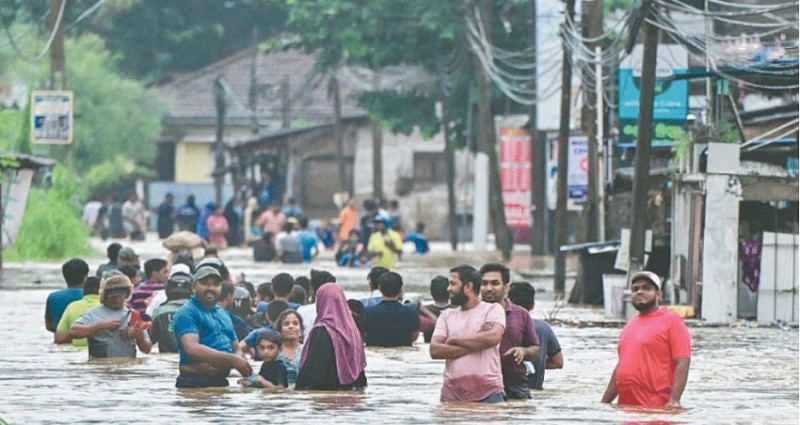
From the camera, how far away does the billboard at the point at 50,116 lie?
51.8 meters

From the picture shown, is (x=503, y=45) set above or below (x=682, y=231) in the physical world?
above

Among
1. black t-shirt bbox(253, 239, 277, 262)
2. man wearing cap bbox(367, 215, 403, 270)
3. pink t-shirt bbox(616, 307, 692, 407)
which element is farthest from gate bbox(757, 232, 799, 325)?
black t-shirt bbox(253, 239, 277, 262)

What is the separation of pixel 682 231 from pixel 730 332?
357 cm

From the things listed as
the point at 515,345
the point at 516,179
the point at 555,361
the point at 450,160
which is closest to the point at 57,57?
the point at 516,179

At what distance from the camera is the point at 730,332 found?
95.7 ft

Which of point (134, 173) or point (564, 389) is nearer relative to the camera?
point (564, 389)

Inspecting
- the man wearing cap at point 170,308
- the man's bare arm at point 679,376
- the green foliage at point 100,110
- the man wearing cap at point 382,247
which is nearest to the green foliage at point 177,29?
the green foliage at point 100,110

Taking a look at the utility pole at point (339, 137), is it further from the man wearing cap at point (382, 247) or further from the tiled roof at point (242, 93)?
the man wearing cap at point (382, 247)

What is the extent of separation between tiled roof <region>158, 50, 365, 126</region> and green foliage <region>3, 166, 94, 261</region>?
127 ft

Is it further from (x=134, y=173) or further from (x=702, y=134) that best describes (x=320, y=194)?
(x=702, y=134)

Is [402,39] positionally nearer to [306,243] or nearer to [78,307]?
[306,243]

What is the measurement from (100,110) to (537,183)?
27921 mm

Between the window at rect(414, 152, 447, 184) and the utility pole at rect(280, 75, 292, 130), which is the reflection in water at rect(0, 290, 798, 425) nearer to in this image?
the window at rect(414, 152, 447, 184)

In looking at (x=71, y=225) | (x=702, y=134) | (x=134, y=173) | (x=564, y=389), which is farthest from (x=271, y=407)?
(x=134, y=173)
